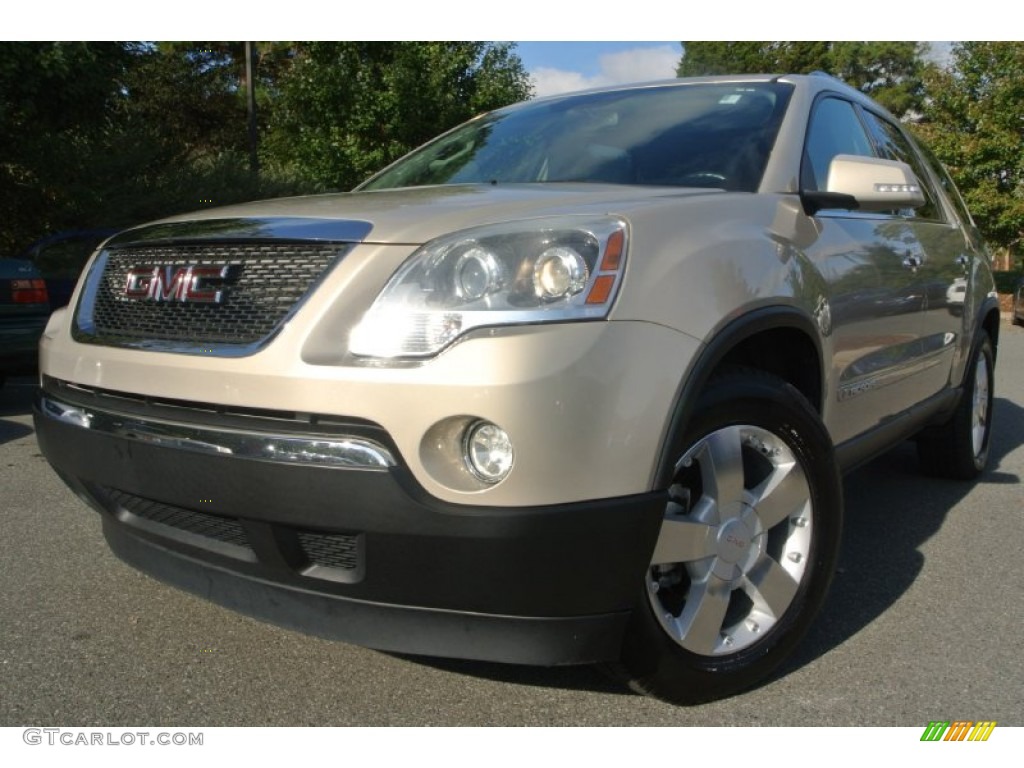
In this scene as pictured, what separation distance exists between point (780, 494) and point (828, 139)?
1.50m

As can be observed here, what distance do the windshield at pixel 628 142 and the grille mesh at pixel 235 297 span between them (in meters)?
1.20

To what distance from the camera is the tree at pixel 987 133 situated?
1884 centimetres

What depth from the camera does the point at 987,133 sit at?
1922cm

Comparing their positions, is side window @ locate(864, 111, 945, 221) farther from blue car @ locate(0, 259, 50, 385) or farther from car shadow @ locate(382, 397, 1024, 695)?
blue car @ locate(0, 259, 50, 385)

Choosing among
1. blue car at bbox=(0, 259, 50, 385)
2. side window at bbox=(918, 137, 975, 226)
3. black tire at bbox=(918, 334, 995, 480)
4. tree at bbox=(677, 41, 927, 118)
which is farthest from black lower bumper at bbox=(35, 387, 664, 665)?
tree at bbox=(677, 41, 927, 118)

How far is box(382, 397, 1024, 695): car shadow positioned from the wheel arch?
2.16ft

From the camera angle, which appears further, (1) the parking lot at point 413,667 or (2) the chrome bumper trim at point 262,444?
(1) the parking lot at point 413,667

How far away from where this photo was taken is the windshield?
2.91 meters

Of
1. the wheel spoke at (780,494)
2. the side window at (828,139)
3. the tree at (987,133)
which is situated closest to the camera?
the wheel spoke at (780,494)

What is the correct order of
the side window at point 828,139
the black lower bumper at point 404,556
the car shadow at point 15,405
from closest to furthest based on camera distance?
the black lower bumper at point 404,556
the side window at point 828,139
the car shadow at point 15,405

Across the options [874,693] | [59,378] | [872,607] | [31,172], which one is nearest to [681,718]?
[874,693]

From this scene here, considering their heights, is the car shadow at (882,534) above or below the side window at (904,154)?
below
